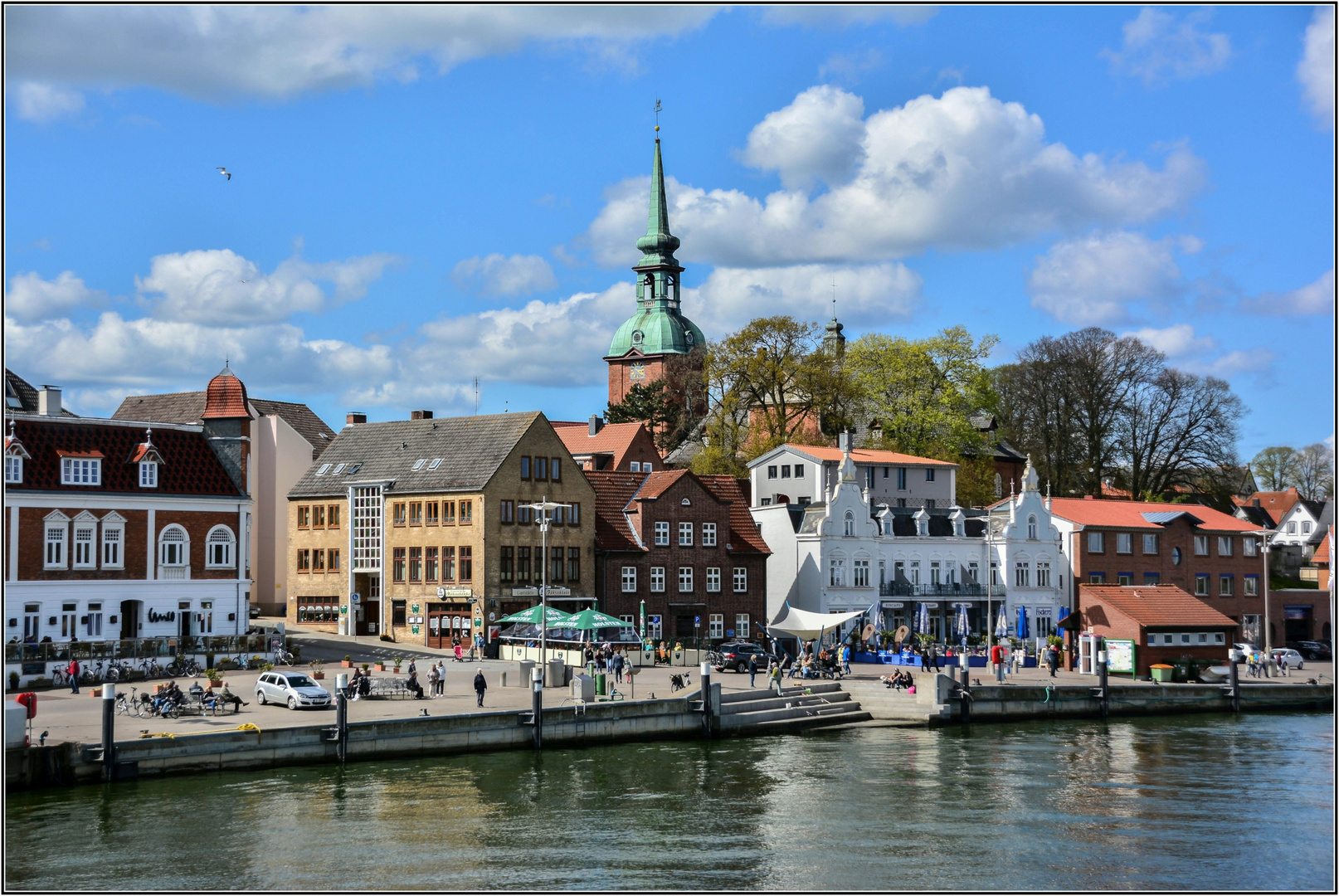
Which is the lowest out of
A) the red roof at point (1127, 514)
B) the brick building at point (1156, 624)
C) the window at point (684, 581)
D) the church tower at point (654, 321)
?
the brick building at point (1156, 624)

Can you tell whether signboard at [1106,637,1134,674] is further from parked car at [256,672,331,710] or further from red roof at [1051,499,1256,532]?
parked car at [256,672,331,710]

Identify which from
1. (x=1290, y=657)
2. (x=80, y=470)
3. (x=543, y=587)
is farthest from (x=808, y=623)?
(x=80, y=470)

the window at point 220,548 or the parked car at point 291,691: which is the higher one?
the window at point 220,548

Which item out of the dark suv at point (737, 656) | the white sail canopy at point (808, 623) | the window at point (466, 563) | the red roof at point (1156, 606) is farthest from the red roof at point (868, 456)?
the window at point (466, 563)

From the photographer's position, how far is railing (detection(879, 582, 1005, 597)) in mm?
82000

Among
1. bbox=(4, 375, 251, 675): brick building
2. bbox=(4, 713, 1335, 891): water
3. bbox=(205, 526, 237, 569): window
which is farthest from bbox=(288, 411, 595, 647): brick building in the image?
bbox=(4, 713, 1335, 891): water

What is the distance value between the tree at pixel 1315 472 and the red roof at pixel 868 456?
7261cm

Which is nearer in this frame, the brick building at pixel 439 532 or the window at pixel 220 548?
the window at pixel 220 548

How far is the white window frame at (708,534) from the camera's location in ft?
255

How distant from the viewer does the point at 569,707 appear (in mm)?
49594

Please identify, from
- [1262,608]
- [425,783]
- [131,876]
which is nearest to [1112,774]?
[425,783]

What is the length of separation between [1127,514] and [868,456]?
16.5 meters

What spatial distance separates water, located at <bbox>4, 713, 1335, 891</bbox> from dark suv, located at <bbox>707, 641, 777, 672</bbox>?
44.3 ft

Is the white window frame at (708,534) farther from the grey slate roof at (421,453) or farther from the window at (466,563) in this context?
the window at (466,563)
